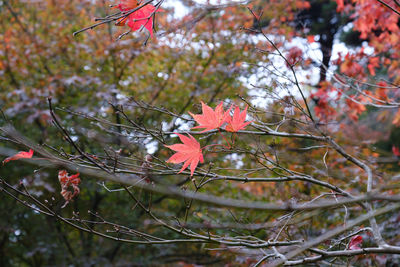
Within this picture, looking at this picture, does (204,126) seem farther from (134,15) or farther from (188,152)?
(134,15)

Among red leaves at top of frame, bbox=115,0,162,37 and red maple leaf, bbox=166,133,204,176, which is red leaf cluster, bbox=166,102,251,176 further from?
red leaves at top of frame, bbox=115,0,162,37

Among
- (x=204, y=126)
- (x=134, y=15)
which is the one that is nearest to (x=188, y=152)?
(x=204, y=126)

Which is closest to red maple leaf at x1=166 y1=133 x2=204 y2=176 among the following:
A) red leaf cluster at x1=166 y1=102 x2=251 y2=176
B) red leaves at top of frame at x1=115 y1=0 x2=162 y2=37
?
red leaf cluster at x1=166 y1=102 x2=251 y2=176

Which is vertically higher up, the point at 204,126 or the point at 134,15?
the point at 134,15

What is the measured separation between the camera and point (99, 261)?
11.7ft

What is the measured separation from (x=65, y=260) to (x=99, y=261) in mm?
463

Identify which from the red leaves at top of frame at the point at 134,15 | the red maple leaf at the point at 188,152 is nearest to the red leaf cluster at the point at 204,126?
the red maple leaf at the point at 188,152

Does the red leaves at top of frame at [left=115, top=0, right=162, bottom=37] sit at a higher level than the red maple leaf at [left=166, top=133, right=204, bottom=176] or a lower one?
higher

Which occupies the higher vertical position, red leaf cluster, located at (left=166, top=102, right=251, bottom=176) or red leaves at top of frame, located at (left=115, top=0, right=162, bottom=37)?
red leaves at top of frame, located at (left=115, top=0, right=162, bottom=37)

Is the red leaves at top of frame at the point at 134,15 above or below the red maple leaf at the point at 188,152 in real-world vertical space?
above

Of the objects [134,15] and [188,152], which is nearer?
[188,152]

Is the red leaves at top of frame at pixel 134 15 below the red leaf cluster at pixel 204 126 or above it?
above

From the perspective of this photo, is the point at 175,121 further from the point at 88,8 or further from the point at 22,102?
the point at 88,8

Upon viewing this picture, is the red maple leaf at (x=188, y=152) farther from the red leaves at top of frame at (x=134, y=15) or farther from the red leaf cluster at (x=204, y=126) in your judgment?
the red leaves at top of frame at (x=134, y=15)
